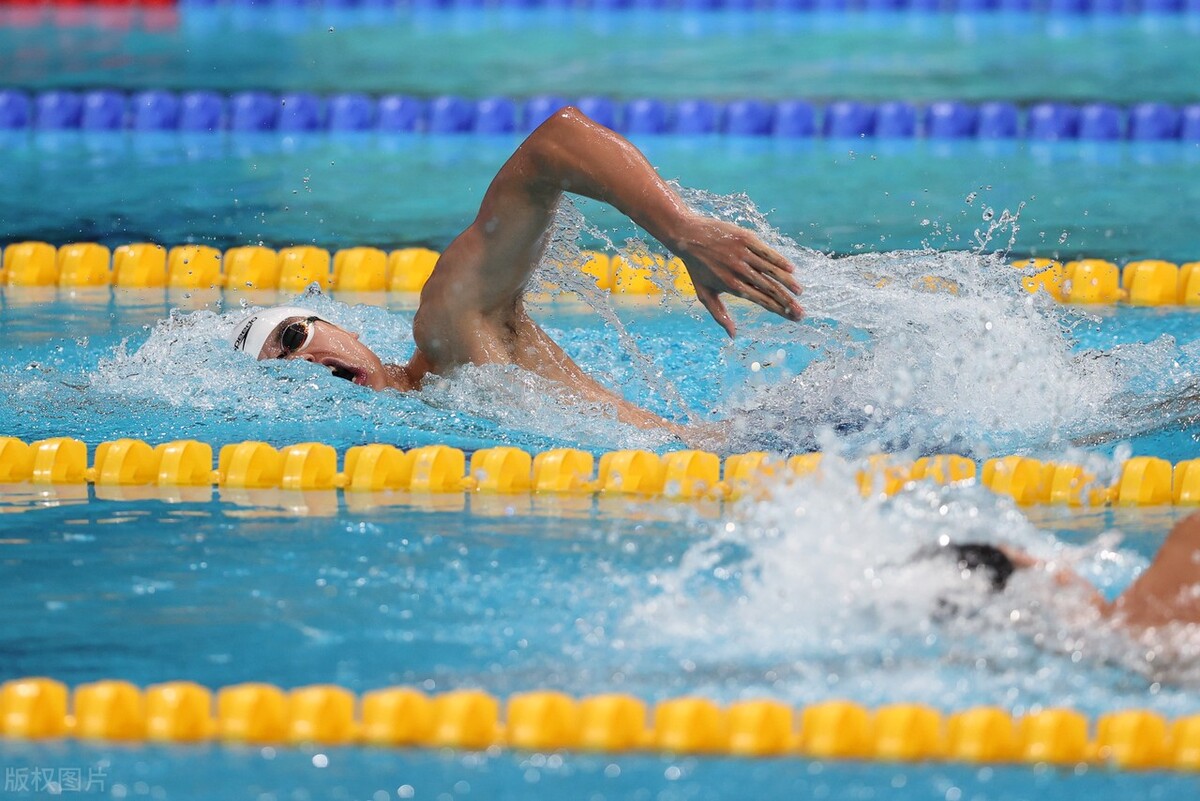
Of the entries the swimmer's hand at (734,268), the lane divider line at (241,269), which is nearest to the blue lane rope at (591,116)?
the lane divider line at (241,269)

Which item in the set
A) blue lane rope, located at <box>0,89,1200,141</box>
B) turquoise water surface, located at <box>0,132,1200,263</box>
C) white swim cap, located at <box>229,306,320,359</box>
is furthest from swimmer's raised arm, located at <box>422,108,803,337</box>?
blue lane rope, located at <box>0,89,1200,141</box>

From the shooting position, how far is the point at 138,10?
11648 millimetres

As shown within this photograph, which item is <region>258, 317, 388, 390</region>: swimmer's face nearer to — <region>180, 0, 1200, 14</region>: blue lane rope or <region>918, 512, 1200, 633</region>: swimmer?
<region>918, 512, 1200, 633</region>: swimmer

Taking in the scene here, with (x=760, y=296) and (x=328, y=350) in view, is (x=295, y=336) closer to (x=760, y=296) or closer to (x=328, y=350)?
(x=328, y=350)

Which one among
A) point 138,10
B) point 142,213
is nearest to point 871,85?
point 142,213

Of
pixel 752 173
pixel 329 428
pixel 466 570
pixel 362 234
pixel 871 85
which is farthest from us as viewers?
pixel 871 85

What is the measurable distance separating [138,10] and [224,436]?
8434mm

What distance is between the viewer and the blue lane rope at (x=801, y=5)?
11.3 meters

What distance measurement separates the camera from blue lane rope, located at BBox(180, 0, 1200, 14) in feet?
36.9

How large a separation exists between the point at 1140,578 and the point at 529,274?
157cm

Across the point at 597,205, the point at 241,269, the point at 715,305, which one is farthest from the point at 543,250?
the point at 597,205

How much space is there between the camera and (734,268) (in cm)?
295

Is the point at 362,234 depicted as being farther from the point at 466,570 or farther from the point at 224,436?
the point at 466,570

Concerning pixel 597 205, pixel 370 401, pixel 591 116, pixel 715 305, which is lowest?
pixel 597 205
